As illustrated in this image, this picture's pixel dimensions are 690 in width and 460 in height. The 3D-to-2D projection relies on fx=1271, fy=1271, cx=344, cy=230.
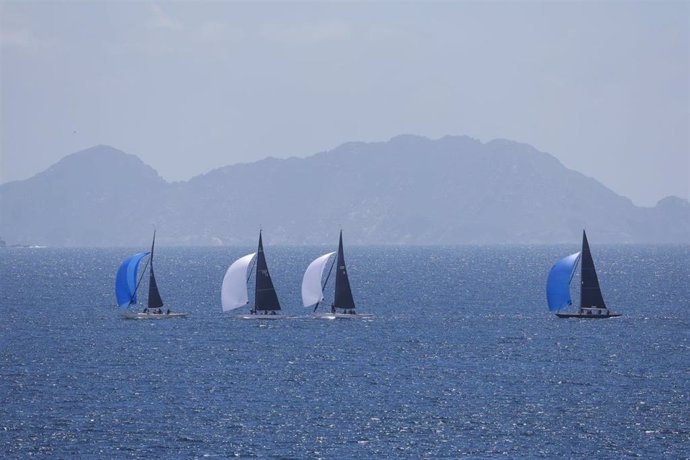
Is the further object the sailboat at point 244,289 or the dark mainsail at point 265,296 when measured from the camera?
the dark mainsail at point 265,296

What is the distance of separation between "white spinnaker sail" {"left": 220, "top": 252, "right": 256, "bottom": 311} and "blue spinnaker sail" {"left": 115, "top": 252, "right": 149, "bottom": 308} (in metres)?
7.98

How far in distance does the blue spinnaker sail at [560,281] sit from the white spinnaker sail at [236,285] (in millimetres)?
26349

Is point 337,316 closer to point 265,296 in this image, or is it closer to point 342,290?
point 342,290

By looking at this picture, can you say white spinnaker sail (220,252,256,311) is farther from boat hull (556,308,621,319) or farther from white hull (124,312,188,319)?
boat hull (556,308,621,319)

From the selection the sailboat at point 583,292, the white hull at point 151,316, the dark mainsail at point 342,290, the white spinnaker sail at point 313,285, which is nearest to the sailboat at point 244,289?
the white spinnaker sail at point 313,285

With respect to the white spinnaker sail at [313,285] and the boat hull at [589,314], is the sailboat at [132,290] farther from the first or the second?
the boat hull at [589,314]

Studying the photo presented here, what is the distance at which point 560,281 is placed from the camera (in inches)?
4395

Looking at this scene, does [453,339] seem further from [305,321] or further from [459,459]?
[459,459]

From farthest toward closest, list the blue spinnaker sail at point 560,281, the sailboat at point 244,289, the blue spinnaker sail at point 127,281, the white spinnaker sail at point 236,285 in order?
the blue spinnaker sail at point 127,281, the blue spinnaker sail at point 560,281, the white spinnaker sail at point 236,285, the sailboat at point 244,289

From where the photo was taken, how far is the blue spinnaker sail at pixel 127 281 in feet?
365

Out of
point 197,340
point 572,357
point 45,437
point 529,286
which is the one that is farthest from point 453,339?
point 529,286

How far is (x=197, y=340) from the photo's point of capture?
98.5 m

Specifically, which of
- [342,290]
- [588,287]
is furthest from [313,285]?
[588,287]

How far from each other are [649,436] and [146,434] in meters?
24.1
